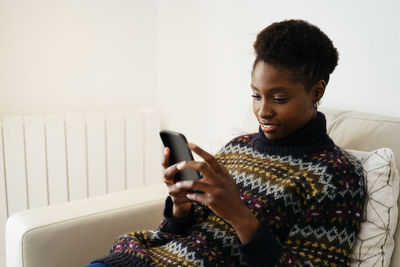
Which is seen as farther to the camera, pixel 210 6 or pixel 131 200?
pixel 210 6

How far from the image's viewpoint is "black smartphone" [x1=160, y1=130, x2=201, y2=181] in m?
0.88

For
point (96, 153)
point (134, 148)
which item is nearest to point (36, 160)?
point (96, 153)

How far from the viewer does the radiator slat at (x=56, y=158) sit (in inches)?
74.5

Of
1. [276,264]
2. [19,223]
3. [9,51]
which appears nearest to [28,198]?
[9,51]

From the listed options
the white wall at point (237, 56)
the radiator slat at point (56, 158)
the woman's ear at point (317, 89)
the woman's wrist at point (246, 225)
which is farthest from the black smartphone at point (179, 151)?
the radiator slat at point (56, 158)

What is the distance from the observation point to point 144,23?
2.21m

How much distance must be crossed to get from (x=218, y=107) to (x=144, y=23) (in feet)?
2.15

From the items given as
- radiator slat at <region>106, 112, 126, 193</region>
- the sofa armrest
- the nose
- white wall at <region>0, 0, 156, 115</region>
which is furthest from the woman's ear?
white wall at <region>0, 0, 156, 115</region>

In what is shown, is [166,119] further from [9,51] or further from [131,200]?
[131,200]

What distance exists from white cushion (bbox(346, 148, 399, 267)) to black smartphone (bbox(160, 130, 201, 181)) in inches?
15.7

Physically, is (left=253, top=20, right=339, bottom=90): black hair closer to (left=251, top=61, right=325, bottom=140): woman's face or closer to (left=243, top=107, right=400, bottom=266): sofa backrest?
(left=251, top=61, right=325, bottom=140): woman's face

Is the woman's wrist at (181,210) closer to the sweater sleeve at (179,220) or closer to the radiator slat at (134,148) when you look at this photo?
the sweater sleeve at (179,220)

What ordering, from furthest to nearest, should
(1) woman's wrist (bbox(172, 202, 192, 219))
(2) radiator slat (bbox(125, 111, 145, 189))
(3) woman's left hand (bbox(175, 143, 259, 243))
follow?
(2) radiator slat (bbox(125, 111, 145, 189))
(1) woman's wrist (bbox(172, 202, 192, 219))
(3) woman's left hand (bbox(175, 143, 259, 243))

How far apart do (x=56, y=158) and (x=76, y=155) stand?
93 millimetres
